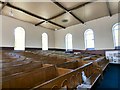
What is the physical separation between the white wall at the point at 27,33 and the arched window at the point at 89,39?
334 centimetres

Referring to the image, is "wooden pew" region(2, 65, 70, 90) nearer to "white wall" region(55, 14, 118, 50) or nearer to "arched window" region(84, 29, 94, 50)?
"white wall" region(55, 14, 118, 50)

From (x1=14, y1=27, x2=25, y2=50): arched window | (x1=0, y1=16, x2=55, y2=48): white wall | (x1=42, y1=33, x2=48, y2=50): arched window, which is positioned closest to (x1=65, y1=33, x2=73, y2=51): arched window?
(x1=0, y1=16, x2=55, y2=48): white wall

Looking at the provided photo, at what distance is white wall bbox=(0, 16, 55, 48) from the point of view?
22.2ft

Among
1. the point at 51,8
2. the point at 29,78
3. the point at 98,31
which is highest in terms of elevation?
the point at 51,8

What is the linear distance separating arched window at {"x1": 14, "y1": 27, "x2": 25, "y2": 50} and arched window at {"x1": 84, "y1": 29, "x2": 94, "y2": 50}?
4.91m

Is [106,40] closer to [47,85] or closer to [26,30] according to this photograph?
[26,30]

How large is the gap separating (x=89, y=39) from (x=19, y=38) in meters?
5.33

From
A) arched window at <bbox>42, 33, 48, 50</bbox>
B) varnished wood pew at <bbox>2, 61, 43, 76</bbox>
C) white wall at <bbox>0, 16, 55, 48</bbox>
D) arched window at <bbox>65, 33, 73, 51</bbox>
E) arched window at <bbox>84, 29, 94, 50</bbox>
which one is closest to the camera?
varnished wood pew at <bbox>2, 61, 43, 76</bbox>

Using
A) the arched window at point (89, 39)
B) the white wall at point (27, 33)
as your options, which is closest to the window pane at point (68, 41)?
the white wall at point (27, 33)

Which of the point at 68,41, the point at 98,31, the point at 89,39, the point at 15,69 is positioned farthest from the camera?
the point at 68,41

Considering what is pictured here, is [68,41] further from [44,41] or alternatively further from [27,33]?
[27,33]

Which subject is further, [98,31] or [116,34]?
[98,31]

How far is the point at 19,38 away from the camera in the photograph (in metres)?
7.66

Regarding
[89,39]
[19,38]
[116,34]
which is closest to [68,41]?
[89,39]
